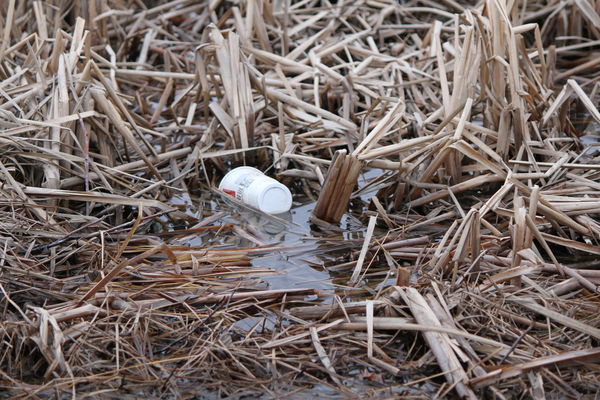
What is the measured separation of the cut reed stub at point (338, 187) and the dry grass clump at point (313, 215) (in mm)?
11

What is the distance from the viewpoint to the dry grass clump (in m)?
3.05

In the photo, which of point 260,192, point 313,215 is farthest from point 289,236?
point 260,192

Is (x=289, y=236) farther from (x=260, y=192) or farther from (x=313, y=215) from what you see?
(x=260, y=192)

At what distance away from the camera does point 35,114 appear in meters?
4.43

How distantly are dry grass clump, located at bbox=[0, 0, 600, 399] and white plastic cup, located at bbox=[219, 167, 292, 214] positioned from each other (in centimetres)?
13

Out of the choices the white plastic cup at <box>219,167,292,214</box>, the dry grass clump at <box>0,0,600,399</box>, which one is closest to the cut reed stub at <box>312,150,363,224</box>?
the dry grass clump at <box>0,0,600,399</box>

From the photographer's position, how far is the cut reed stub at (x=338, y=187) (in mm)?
4117

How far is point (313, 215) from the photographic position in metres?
4.34

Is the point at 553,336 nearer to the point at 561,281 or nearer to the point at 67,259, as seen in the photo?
the point at 561,281

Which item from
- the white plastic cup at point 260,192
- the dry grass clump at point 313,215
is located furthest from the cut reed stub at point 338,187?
the white plastic cup at point 260,192

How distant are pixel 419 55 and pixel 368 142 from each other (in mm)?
A: 1933

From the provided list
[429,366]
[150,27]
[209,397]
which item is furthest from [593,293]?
[150,27]

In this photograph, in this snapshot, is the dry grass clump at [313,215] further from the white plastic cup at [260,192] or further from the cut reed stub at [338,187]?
the white plastic cup at [260,192]

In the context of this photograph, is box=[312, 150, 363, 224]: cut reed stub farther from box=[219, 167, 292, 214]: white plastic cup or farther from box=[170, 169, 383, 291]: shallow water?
box=[219, 167, 292, 214]: white plastic cup
